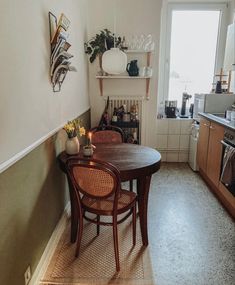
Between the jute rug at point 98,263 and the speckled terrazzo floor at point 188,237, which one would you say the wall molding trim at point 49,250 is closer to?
the jute rug at point 98,263

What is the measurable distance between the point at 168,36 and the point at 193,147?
1.83 m

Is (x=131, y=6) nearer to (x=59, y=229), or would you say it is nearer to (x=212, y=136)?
(x=212, y=136)

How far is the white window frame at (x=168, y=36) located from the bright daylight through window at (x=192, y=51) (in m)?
0.06

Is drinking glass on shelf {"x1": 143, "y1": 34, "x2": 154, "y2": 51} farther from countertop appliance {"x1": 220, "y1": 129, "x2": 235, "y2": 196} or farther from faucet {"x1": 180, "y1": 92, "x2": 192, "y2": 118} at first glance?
countertop appliance {"x1": 220, "y1": 129, "x2": 235, "y2": 196}

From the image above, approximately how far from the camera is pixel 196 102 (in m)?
3.85

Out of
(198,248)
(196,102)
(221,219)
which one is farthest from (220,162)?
(196,102)

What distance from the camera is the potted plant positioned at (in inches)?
125

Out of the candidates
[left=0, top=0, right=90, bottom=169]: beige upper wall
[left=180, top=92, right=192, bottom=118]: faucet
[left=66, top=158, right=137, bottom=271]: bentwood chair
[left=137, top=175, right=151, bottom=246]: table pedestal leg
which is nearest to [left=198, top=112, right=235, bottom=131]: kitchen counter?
[left=180, top=92, right=192, bottom=118]: faucet

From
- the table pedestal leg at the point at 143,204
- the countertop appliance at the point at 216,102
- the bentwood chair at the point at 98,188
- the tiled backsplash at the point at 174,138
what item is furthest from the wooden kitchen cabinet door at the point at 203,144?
the bentwood chair at the point at 98,188

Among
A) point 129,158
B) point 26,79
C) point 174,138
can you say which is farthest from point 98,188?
point 174,138

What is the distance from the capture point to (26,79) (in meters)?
1.51

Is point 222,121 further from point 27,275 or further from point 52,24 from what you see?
point 27,275

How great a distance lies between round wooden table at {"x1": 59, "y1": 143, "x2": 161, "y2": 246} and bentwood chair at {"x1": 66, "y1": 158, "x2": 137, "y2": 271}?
0.13m

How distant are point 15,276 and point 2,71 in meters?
1.12
